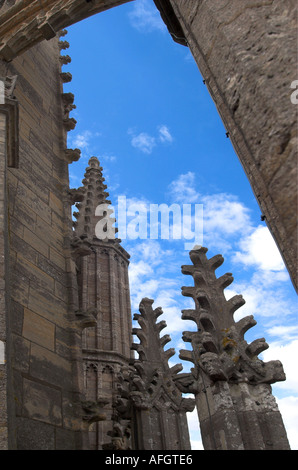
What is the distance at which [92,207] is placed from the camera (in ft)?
60.1

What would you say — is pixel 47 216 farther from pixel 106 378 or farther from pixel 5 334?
pixel 106 378

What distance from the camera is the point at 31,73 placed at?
7.77 metres

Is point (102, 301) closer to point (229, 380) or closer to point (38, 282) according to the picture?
point (38, 282)

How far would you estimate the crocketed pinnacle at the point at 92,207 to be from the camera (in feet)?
58.0

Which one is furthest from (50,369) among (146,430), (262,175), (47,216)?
(262,175)

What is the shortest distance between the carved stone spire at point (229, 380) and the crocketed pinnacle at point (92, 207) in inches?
531

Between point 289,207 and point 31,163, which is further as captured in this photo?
point 31,163

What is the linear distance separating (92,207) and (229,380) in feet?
50.7

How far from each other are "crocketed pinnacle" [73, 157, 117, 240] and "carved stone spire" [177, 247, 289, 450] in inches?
531

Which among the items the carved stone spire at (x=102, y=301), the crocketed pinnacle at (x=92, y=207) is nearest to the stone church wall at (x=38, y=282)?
the carved stone spire at (x=102, y=301)

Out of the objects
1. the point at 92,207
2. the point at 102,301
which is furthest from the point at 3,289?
the point at 92,207

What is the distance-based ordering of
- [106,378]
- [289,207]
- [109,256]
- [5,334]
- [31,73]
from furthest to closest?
[109,256] < [106,378] < [31,73] < [5,334] < [289,207]

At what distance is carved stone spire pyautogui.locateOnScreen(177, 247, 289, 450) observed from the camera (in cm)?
307

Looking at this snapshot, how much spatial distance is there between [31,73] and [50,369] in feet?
18.1
